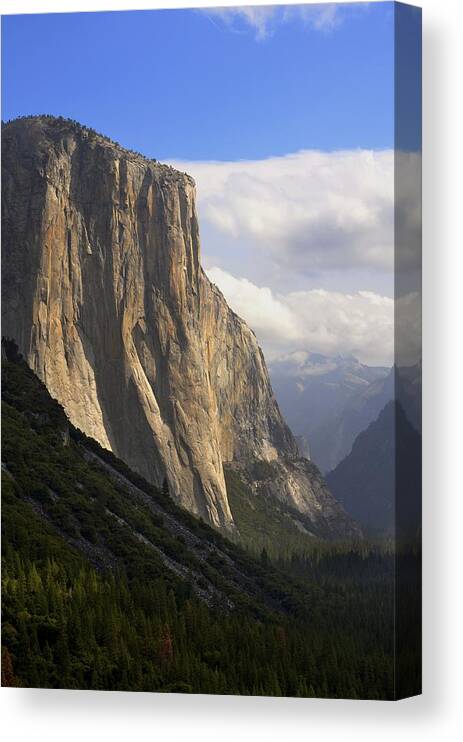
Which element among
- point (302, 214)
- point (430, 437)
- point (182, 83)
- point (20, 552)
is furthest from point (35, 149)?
point (430, 437)

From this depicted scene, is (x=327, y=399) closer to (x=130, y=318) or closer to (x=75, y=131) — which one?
(x=130, y=318)

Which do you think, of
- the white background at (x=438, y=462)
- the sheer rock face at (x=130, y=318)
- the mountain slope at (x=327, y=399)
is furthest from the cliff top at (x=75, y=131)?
the white background at (x=438, y=462)

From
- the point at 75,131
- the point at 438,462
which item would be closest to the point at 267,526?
the point at 438,462

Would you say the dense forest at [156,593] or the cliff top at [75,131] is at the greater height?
the cliff top at [75,131]

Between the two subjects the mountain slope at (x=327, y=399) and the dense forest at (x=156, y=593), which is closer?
the dense forest at (x=156, y=593)

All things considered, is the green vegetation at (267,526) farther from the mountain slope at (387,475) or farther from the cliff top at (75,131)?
the cliff top at (75,131)

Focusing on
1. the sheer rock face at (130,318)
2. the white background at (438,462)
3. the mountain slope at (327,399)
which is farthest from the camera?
the sheer rock face at (130,318)

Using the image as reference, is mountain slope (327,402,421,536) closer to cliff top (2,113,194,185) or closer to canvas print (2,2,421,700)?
canvas print (2,2,421,700)
